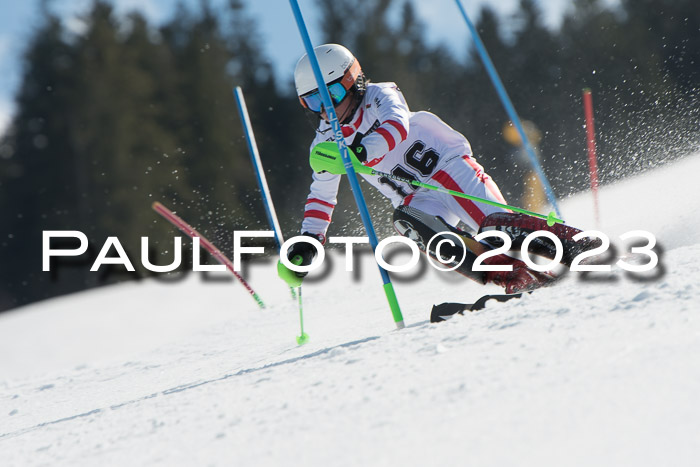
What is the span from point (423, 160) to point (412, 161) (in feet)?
0.19

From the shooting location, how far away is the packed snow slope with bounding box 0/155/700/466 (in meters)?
1.46

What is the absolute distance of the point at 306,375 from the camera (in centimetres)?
237

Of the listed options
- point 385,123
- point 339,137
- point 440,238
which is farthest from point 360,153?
point 440,238

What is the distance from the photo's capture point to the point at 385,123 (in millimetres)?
3455

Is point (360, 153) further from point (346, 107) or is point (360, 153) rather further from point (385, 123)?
point (346, 107)

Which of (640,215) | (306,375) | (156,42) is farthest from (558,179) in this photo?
(156,42)

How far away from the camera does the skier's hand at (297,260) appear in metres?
3.92

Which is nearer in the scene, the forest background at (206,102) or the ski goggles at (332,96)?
the ski goggles at (332,96)

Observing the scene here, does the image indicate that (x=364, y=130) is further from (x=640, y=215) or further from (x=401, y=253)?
(x=401, y=253)

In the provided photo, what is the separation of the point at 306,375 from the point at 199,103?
25868 millimetres

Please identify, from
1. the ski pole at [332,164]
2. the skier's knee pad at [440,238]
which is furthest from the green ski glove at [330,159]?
the skier's knee pad at [440,238]

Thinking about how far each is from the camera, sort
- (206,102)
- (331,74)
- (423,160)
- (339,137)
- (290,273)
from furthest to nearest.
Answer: (206,102)
(290,273)
(423,160)
(331,74)
(339,137)

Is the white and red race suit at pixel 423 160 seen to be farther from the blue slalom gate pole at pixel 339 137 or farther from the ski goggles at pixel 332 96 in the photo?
the blue slalom gate pole at pixel 339 137

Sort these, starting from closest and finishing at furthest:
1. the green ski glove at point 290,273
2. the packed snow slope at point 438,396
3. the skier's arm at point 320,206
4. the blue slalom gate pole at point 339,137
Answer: the packed snow slope at point 438,396 < the blue slalom gate pole at point 339,137 < the green ski glove at point 290,273 < the skier's arm at point 320,206
